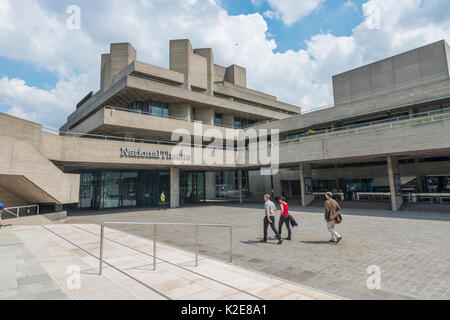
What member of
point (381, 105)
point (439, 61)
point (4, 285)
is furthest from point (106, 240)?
point (439, 61)

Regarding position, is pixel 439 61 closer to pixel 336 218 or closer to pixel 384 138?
pixel 384 138

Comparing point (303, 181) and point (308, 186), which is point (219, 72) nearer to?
point (303, 181)

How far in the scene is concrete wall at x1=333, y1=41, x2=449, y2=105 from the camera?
31250 millimetres

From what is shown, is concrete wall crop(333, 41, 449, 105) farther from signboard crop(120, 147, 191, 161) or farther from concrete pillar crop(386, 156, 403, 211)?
signboard crop(120, 147, 191, 161)

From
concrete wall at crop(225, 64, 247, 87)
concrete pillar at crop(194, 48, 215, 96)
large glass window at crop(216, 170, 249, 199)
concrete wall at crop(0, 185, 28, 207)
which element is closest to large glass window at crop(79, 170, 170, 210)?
concrete wall at crop(0, 185, 28, 207)

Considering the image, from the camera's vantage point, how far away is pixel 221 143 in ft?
118

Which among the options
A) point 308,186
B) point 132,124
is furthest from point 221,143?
point 308,186

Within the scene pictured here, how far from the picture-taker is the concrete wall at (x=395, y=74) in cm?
3125

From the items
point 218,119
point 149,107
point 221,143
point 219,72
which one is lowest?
point 221,143

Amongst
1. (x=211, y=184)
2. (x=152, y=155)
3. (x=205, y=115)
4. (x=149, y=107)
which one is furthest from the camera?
(x=211, y=184)

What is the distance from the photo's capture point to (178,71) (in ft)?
113

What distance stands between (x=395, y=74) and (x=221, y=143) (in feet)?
88.4

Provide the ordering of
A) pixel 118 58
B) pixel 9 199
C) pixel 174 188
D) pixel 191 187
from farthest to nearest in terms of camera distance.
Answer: pixel 118 58 → pixel 191 187 → pixel 174 188 → pixel 9 199
